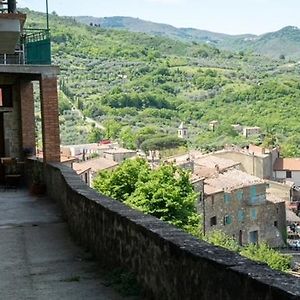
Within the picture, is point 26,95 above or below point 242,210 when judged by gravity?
above

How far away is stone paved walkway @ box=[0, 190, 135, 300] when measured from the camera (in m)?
6.42

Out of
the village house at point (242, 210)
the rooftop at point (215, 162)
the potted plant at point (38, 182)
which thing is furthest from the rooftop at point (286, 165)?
the potted plant at point (38, 182)

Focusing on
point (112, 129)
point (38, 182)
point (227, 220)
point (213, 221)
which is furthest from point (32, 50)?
point (112, 129)

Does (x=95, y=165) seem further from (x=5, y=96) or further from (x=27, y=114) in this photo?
(x=27, y=114)

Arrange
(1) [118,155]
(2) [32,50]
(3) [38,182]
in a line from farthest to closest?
(1) [118,155]
(2) [32,50]
(3) [38,182]

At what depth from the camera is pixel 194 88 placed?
6280 inches

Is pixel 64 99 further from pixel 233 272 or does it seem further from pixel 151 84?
pixel 233 272

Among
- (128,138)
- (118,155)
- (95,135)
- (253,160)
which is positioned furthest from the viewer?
(95,135)

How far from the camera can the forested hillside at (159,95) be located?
127m

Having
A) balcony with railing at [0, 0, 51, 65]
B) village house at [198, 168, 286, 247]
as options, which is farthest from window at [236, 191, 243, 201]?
balcony with railing at [0, 0, 51, 65]

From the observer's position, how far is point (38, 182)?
14.8 m

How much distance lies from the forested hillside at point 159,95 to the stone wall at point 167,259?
101 meters

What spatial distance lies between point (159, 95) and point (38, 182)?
133726 millimetres

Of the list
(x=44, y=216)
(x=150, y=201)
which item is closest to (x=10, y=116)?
(x=44, y=216)
